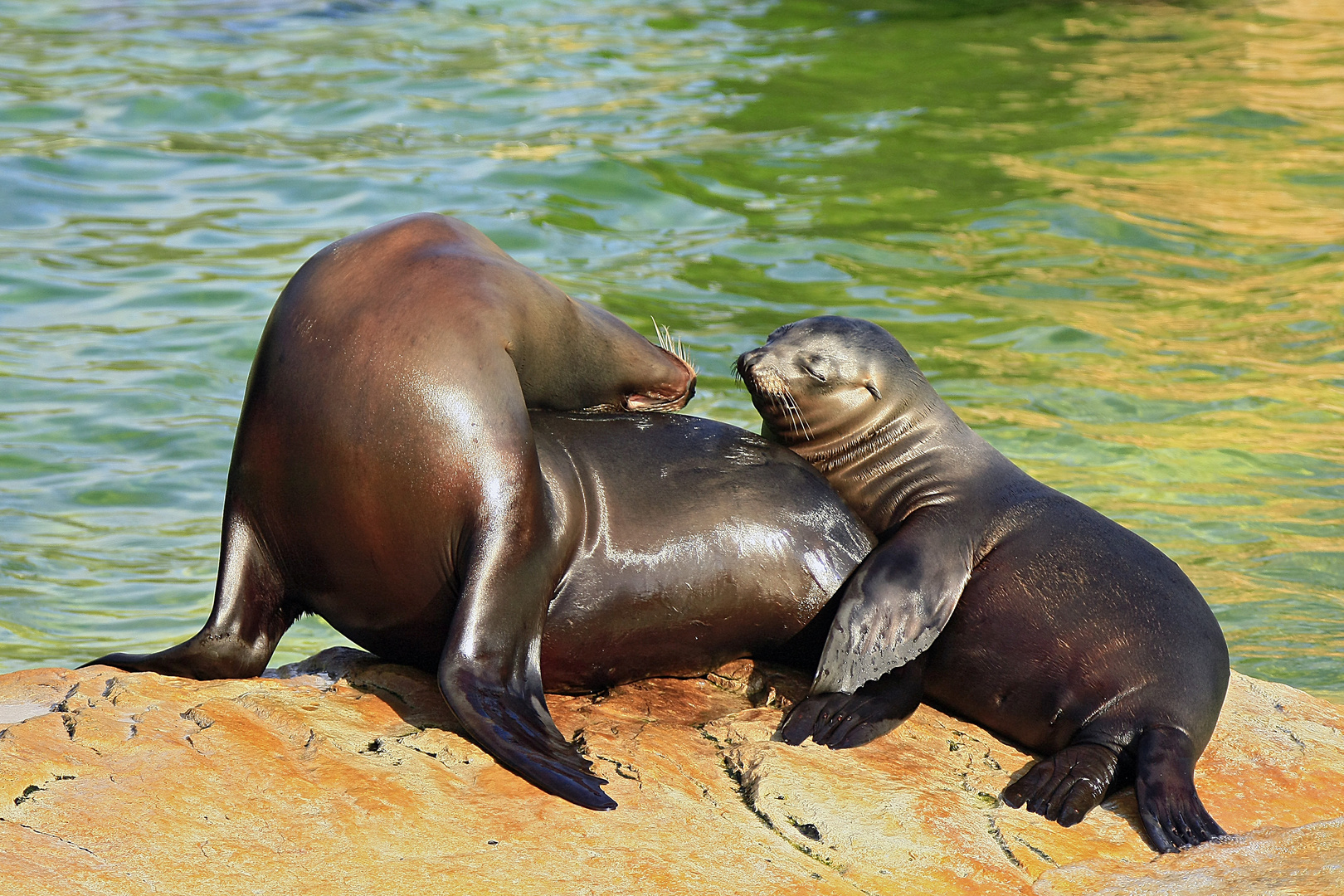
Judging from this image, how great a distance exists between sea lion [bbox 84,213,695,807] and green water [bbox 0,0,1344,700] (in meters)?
2.19

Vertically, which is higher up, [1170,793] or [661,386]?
[661,386]

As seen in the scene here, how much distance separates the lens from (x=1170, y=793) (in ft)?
11.8

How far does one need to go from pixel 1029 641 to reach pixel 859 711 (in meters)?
0.55

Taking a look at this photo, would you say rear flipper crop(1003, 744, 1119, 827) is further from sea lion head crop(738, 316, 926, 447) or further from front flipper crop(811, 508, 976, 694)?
sea lion head crop(738, 316, 926, 447)

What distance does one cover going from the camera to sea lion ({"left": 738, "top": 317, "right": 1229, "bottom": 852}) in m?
3.76

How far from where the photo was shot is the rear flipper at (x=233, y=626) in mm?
3791

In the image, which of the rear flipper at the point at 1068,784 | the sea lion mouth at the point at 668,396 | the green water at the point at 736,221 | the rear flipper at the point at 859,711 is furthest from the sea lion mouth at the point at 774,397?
the green water at the point at 736,221

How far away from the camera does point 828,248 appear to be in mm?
10688

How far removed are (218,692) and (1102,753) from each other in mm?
2163

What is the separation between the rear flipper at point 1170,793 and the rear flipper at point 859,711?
60 cm

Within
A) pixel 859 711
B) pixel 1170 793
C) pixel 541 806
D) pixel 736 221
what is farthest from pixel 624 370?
pixel 736 221

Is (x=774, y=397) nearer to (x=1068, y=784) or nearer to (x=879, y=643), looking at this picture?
(x=879, y=643)

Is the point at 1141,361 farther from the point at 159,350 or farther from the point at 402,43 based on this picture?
the point at 402,43

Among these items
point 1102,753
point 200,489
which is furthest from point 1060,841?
point 200,489
